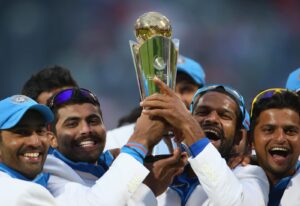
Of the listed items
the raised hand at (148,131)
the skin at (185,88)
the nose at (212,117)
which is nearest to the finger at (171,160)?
the raised hand at (148,131)

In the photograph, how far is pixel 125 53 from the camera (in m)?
8.45

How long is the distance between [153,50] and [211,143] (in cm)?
53

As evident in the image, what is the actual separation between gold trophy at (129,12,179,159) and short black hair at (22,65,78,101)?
1832 mm

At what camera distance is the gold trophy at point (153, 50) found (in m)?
3.45

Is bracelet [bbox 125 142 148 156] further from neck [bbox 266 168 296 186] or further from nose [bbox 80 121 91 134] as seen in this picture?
neck [bbox 266 168 296 186]

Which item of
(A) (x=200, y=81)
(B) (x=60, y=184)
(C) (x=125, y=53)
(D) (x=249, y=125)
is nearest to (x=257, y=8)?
(C) (x=125, y=53)

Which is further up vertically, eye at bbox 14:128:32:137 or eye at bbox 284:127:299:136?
eye at bbox 14:128:32:137

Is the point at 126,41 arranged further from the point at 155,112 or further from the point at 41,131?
the point at 155,112

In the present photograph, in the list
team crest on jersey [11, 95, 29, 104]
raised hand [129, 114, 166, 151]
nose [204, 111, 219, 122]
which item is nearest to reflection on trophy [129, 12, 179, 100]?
raised hand [129, 114, 166, 151]

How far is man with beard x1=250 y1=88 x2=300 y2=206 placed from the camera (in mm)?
3943

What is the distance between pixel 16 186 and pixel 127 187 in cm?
50

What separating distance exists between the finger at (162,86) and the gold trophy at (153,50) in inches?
1.0

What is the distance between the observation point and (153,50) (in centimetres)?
345

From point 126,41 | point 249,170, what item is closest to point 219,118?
point 249,170
